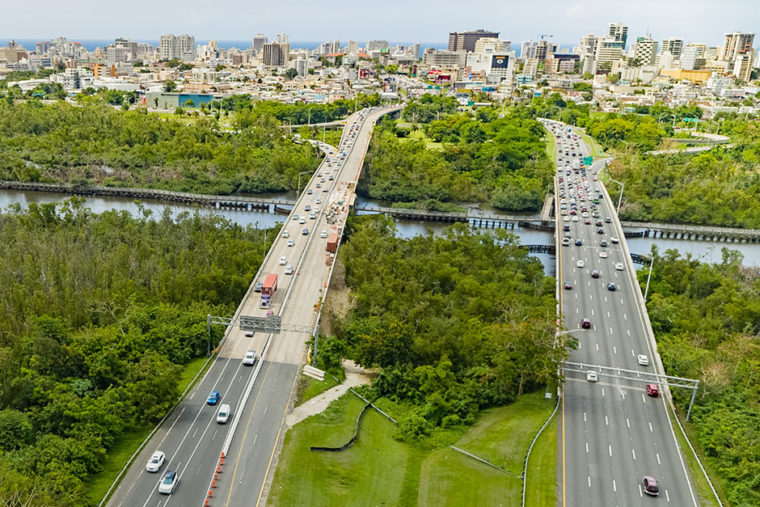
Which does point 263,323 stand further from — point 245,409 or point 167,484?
point 167,484

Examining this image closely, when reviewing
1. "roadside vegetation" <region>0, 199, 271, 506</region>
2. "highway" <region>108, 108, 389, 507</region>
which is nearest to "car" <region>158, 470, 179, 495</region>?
"highway" <region>108, 108, 389, 507</region>

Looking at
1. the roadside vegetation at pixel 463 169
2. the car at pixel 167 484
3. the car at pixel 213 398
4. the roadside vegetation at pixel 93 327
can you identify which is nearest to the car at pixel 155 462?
the car at pixel 167 484

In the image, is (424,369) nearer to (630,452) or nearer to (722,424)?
(630,452)

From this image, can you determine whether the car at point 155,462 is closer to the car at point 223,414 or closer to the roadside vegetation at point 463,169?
the car at point 223,414

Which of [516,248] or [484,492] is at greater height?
[516,248]

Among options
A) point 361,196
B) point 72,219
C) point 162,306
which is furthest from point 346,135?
point 162,306

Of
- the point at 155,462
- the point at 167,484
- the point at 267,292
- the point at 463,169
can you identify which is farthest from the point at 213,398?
the point at 463,169
